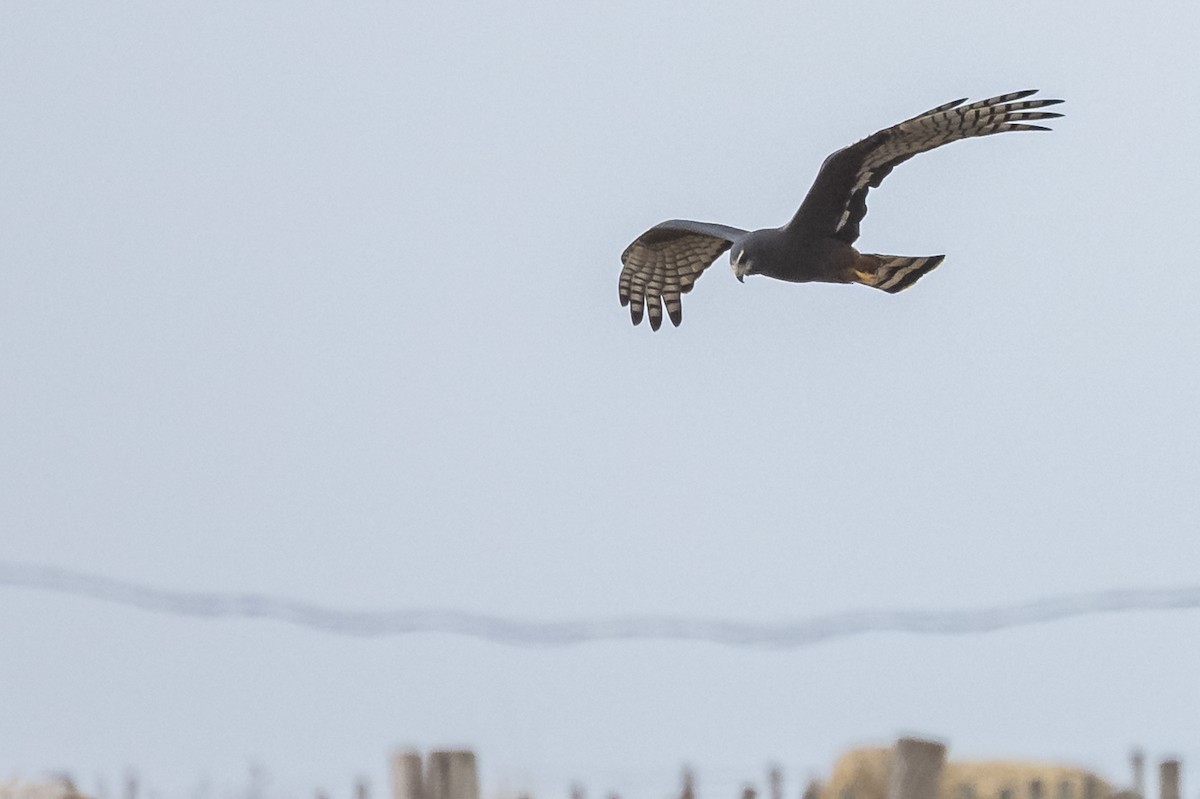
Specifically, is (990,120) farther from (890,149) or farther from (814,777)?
A: (814,777)

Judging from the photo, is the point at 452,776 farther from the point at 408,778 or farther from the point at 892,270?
the point at 892,270

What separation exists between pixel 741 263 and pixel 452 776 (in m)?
4.13

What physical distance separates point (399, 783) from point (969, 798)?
6.97ft

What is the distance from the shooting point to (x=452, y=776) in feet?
20.8

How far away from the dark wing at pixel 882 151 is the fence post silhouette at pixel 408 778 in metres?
4.06

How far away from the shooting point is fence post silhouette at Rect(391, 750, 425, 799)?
20.9 feet

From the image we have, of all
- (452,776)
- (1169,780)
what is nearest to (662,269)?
(1169,780)

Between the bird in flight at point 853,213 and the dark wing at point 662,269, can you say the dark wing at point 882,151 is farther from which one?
the dark wing at point 662,269

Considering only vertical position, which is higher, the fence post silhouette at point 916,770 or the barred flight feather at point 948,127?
the barred flight feather at point 948,127

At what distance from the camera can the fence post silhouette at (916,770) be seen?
6.15 metres

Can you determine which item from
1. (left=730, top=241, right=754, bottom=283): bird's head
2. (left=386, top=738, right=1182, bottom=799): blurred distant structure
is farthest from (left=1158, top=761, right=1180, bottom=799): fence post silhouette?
(left=730, top=241, right=754, bottom=283): bird's head

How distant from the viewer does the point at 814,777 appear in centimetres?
663

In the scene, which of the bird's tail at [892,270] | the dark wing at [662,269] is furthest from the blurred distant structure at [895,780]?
the dark wing at [662,269]

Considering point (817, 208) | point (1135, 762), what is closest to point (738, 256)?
point (817, 208)
